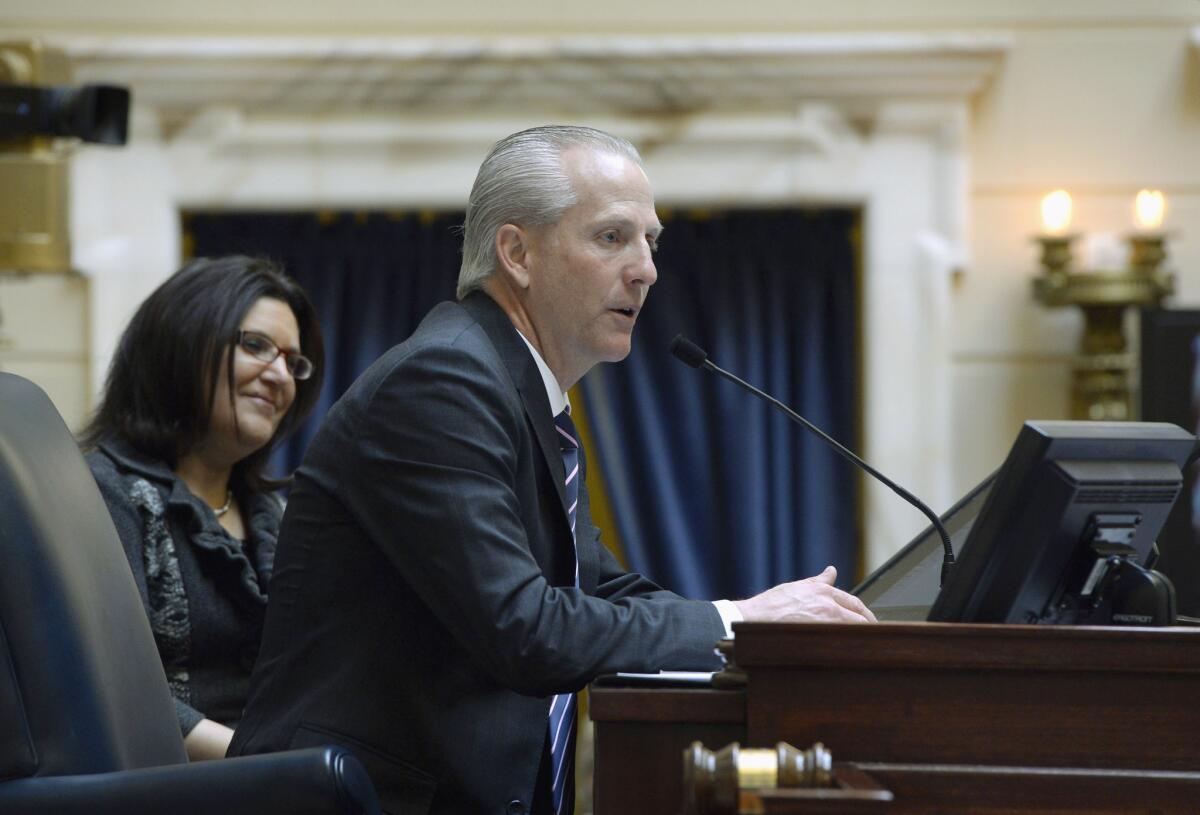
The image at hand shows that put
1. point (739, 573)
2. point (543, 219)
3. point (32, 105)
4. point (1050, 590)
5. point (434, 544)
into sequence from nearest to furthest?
1. point (1050, 590)
2. point (434, 544)
3. point (543, 219)
4. point (32, 105)
5. point (739, 573)

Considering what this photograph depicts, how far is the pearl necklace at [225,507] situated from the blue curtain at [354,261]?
1909 mm

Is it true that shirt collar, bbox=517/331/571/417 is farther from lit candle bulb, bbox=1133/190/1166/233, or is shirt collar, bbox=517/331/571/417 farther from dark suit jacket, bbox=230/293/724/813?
lit candle bulb, bbox=1133/190/1166/233

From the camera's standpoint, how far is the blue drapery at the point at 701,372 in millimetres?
4520

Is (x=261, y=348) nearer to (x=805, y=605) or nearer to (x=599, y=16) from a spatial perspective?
(x=805, y=605)

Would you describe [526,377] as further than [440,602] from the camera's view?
Yes

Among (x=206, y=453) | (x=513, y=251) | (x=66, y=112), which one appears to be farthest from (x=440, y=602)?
(x=66, y=112)

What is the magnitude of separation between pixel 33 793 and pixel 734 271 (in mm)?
3355

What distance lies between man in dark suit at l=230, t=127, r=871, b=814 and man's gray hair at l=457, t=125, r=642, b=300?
0.11ft

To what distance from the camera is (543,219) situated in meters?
1.98

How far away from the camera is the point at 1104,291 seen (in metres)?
4.27

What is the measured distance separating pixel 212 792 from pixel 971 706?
72cm

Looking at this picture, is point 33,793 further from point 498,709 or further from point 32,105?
point 32,105

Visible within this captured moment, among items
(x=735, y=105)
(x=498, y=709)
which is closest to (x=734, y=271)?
(x=735, y=105)

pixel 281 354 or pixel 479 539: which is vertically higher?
pixel 281 354
